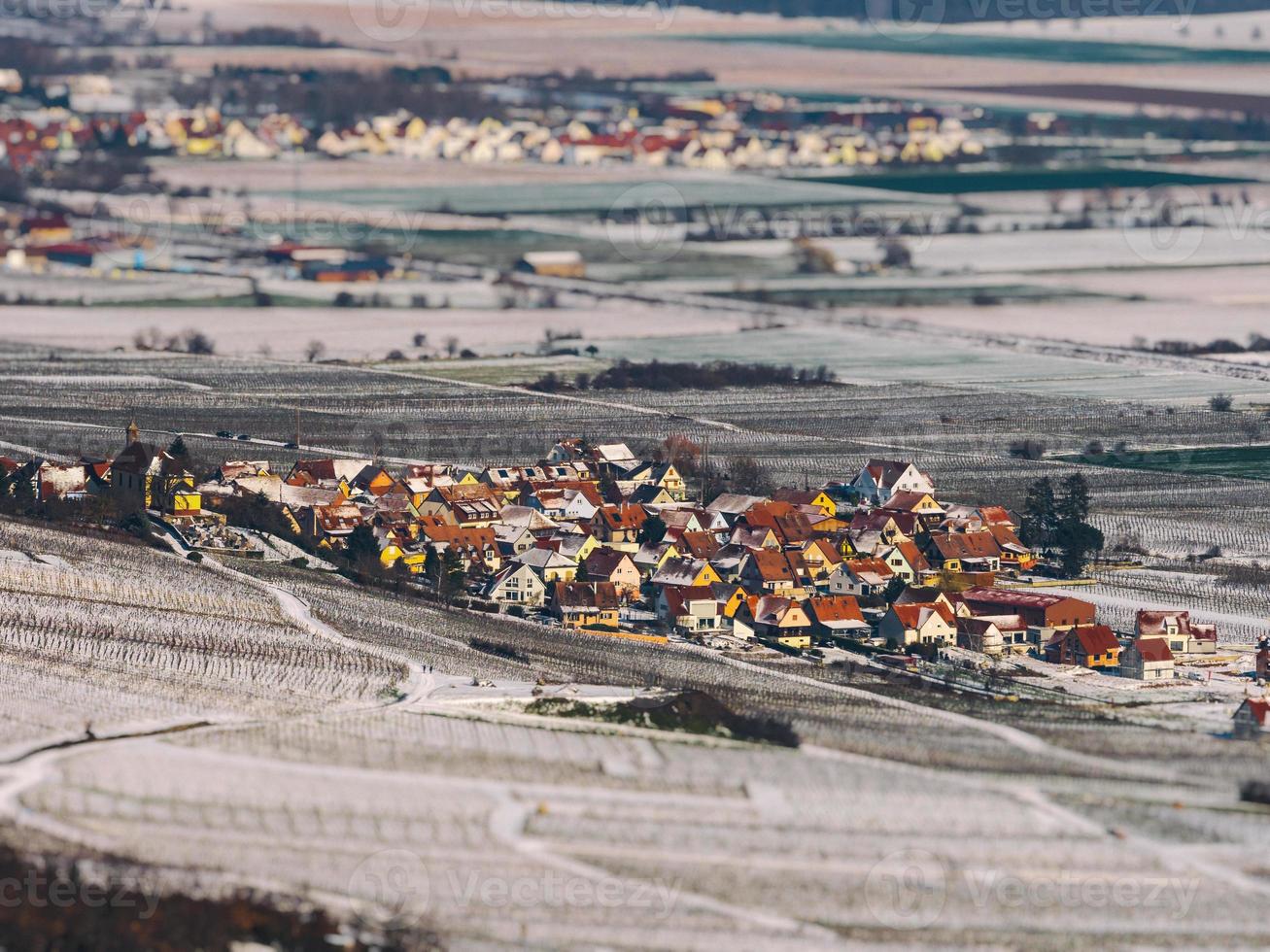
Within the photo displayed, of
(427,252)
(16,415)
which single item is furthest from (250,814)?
(427,252)

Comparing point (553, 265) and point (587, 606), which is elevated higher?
point (553, 265)

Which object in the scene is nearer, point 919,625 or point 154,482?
point 919,625

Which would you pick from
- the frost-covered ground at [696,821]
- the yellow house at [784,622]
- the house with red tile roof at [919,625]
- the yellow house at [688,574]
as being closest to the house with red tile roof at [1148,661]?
the frost-covered ground at [696,821]

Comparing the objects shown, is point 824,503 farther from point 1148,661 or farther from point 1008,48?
point 1008,48

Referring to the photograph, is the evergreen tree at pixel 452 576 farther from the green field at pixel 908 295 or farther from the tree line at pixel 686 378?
the green field at pixel 908 295

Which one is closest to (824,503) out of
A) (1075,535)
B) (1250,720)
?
(1075,535)

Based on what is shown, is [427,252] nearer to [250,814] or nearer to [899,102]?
[899,102]
